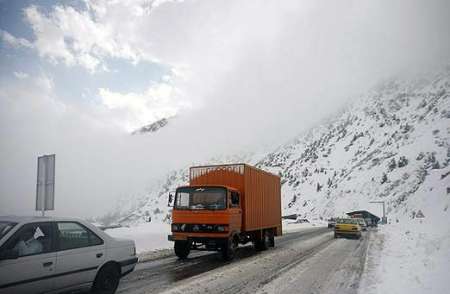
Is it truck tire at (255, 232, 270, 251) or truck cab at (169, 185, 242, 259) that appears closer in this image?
truck cab at (169, 185, 242, 259)

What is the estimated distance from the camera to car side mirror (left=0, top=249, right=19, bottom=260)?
18.3 feet

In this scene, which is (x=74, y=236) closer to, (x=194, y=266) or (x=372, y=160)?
(x=194, y=266)

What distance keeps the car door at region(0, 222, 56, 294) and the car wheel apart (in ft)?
3.61

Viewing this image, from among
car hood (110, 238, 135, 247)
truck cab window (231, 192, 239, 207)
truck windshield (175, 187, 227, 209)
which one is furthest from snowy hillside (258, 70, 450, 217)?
car hood (110, 238, 135, 247)

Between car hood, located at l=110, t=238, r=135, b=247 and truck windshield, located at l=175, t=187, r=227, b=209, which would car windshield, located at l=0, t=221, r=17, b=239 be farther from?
truck windshield, located at l=175, t=187, r=227, b=209

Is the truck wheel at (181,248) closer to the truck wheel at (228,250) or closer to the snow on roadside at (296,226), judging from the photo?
the truck wheel at (228,250)

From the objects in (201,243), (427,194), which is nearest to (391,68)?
(427,194)

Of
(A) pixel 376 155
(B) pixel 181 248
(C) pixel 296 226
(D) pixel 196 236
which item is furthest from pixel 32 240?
(A) pixel 376 155

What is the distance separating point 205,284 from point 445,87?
103m

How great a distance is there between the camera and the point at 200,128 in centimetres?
15750

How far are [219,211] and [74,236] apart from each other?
6.80m

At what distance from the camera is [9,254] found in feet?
18.5

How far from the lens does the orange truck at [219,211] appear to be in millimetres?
13180

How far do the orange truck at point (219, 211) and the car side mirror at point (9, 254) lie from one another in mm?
7867
